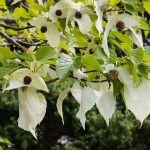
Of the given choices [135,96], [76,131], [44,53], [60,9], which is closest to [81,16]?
[60,9]

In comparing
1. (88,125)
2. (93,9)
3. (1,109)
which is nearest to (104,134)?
(88,125)

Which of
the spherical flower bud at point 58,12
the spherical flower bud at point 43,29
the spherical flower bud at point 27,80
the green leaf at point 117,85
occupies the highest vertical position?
the spherical flower bud at point 58,12

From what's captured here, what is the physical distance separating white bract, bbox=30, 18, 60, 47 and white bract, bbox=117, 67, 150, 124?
0.84 ft

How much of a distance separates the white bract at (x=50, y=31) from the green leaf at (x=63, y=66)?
18 centimetres

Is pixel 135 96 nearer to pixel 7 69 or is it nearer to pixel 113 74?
pixel 113 74

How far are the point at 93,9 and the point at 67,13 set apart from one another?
0.08 meters

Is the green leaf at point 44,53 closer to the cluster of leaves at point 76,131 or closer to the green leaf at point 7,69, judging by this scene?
the green leaf at point 7,69

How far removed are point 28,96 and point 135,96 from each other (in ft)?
0.73

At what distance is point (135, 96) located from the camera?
2.91ft

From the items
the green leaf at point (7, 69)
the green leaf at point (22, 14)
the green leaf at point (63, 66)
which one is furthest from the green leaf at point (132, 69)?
the green leaf at point (22, 14)

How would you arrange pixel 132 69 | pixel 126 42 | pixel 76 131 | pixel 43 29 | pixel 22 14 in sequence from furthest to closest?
pixel 76 131 < pixel 22 14 < pixel 43 29 < pixel 126 42 < pixel 132 69

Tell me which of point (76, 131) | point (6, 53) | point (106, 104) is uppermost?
point (6, 53)

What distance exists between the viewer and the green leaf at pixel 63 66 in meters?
0.88

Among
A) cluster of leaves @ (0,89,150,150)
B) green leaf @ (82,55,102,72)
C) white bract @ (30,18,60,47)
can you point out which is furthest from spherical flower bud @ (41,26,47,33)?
cluster of leaves @ (0,89,150,150)
